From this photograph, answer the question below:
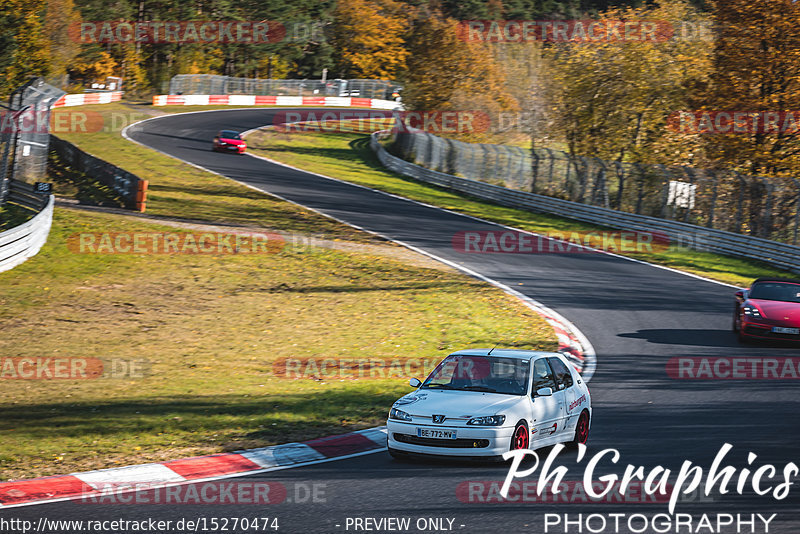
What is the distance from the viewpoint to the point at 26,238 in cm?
2361

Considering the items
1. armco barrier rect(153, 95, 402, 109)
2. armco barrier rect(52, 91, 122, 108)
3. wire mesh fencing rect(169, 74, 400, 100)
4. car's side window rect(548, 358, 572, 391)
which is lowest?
car's side window rect(548, 358, 572, 391)

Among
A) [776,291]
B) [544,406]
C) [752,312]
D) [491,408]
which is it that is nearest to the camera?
[491,408]

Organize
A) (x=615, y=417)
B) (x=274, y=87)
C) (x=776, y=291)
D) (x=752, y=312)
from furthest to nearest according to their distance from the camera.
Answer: (x=274, y=87) → (x=776, y=291) → (x=752, y=312) → (x=615, y=417)

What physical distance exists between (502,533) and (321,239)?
23.0 meters

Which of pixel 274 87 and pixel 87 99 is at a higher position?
pixel 274 87

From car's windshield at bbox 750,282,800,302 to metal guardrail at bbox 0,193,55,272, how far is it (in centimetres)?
1816

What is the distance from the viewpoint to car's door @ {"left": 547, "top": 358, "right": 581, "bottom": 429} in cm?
1080

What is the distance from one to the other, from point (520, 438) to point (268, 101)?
7398 cm

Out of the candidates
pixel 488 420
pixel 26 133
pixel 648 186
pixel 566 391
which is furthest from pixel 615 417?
pixel 26 133

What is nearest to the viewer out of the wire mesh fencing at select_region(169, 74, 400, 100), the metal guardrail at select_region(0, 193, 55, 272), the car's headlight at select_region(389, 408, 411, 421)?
the car's headlight at select_region(389, 408, 411, 421)

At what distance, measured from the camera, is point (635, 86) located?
43938 millimetres

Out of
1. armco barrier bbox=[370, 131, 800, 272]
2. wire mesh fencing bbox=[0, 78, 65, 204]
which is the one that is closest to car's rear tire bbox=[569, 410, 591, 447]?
armco barrier bbox=[370, 131, 800, 272]

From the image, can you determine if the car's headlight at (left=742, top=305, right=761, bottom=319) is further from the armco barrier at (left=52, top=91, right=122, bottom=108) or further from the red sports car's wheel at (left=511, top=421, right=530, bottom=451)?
the armco barrier at (left=52, top=91, right=122, bottom=108)

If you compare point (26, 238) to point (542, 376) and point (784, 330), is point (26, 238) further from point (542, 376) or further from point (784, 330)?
point (784, 330)
